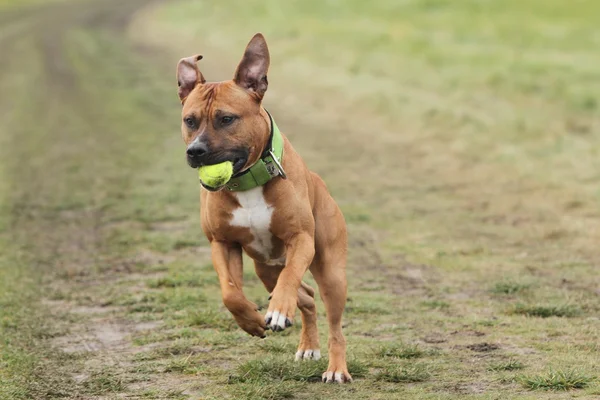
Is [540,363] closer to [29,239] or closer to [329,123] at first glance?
[29,239]

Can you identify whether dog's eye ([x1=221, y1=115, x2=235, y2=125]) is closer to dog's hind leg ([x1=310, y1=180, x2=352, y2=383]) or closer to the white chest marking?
the white chest marking

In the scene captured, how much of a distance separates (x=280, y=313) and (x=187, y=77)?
157 cm

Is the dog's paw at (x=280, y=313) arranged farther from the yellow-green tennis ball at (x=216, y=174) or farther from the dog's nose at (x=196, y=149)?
the dog's nose at (x=196, y=149)

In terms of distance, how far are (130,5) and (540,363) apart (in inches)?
1425

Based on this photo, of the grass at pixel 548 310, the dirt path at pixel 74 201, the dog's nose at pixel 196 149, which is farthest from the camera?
the grass at pixel 548 310

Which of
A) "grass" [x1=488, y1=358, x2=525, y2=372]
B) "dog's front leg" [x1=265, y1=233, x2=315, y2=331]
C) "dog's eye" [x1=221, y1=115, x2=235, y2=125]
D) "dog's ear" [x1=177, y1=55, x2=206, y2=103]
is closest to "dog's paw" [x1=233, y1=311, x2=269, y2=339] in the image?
"dog's front leg" [x1=265, y1=233, x2=315, y2=331]

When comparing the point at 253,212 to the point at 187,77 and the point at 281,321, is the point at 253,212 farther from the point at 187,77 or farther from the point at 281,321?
the point at 187,77

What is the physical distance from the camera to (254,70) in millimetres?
6125

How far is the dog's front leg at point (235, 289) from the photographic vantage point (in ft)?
19.0

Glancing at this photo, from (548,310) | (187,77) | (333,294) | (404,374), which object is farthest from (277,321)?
(548,310)

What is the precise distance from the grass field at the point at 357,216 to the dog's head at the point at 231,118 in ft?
4.30

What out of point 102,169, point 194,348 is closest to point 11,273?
point 194,348

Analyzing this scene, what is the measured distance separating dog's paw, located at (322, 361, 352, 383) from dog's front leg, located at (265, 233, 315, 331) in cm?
63

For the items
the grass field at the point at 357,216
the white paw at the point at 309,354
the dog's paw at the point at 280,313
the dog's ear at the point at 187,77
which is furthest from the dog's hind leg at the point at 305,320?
the dog's ear at the point at 187,77
